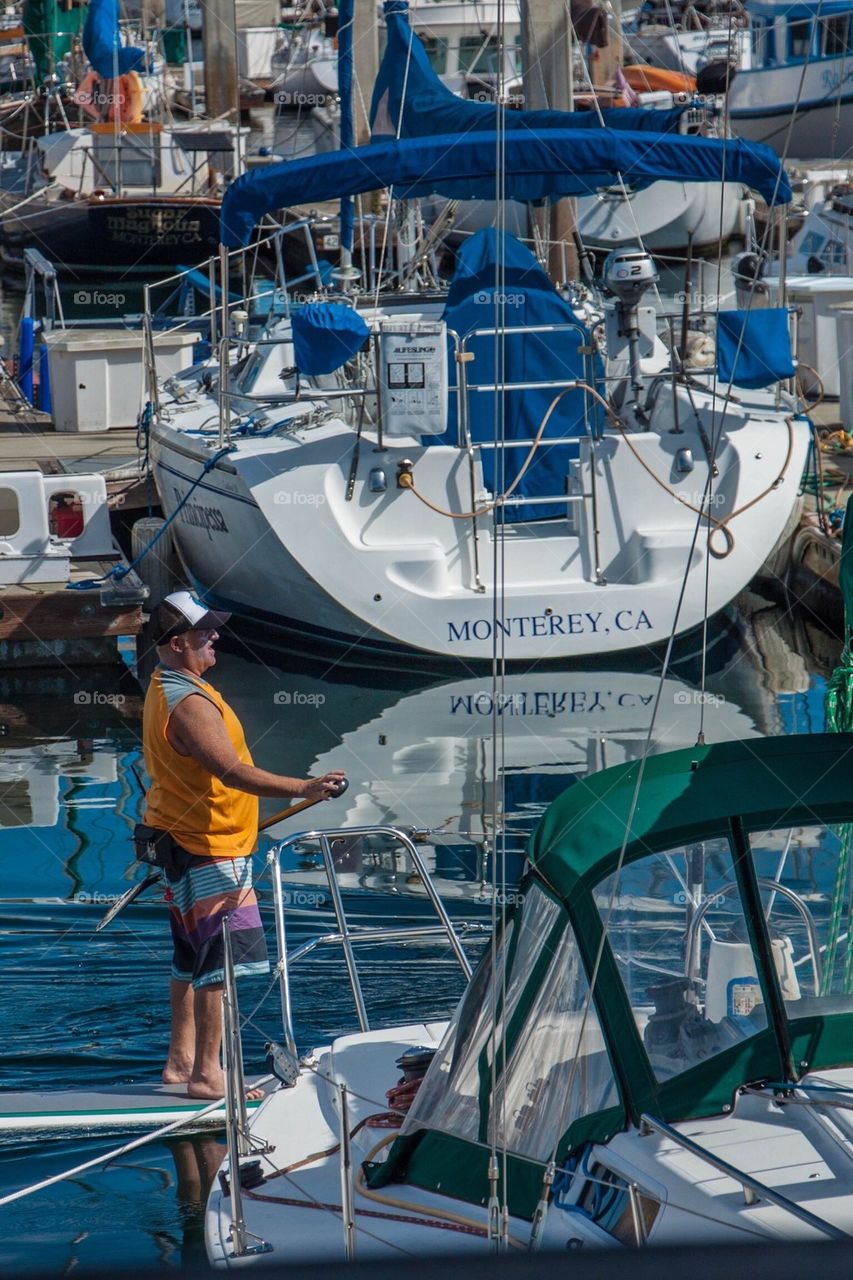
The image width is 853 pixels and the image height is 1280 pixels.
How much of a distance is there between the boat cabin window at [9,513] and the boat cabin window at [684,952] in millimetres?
8124

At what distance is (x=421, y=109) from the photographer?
1272 centimetres

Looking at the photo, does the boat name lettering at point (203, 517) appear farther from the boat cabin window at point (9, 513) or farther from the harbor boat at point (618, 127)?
the harbor boat at point (618, 127)

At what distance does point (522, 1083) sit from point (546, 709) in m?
7.02

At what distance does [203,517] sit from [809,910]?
8503mm

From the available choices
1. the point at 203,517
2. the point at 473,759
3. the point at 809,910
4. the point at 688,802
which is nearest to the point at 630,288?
the point at 203,517

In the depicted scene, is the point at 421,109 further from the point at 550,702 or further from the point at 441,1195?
the point at 441,1195

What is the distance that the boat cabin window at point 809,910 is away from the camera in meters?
3.03

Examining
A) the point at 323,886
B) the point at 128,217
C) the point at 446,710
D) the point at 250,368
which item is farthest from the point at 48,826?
the point at 128,217

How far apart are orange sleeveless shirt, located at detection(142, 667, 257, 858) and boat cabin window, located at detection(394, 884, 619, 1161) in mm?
1342

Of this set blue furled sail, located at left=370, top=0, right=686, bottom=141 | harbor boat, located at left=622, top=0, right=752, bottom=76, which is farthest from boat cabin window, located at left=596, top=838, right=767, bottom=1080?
harbor boat, located at left=622, top=0, right=752, bottom=76

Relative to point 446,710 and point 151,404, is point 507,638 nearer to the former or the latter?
point 446,710

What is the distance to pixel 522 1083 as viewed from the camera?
3.12 meters

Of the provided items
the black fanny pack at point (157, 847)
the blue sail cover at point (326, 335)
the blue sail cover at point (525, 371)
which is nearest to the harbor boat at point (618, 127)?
the blue sail cover at point (525, 371)

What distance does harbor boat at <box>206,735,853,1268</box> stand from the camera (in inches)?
109
